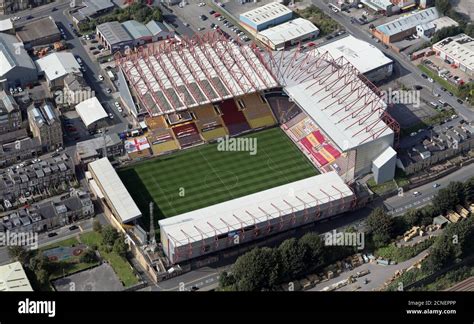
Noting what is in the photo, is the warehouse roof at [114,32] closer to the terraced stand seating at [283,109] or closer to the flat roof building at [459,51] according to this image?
the terraced stand seating at [283,109]

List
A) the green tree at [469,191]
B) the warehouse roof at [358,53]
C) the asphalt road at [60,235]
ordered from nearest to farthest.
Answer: the asphalt road at [60,235] → the green tree at [469,191] → the warehouse roof at [358,53]

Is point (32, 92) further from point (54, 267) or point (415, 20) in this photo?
point (415, 20)

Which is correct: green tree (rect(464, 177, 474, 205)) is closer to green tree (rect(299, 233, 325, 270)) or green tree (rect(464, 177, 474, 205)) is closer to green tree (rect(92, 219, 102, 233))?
green tree (rect(299, 233, 325, 270))

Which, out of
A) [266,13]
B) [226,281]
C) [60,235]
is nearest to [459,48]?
[266,13]

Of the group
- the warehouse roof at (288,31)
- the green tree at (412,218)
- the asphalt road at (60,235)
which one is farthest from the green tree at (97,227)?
the warehouse roof at (288,31)

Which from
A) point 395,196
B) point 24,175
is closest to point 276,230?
point 395,196

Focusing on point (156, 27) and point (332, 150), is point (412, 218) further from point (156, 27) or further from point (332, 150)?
point (156, 27)
